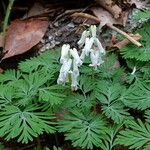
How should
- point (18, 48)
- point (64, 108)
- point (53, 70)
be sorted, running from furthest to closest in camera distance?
point (18, 48), point (53, 70), point (64, 108)

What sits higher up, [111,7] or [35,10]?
[35,10]

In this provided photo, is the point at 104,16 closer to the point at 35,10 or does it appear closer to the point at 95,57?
the point at 35,10

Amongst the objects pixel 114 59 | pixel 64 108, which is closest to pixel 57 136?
pixel 64 108

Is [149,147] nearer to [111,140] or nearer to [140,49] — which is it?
[111,140]

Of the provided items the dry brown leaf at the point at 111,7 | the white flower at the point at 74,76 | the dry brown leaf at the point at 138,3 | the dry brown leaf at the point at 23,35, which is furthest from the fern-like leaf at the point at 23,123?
the dry brown leaf at the point at 138,3

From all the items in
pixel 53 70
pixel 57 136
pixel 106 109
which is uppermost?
pixel 53 70

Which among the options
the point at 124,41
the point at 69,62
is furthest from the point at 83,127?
the point at 124,41

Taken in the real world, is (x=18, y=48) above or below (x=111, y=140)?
above
